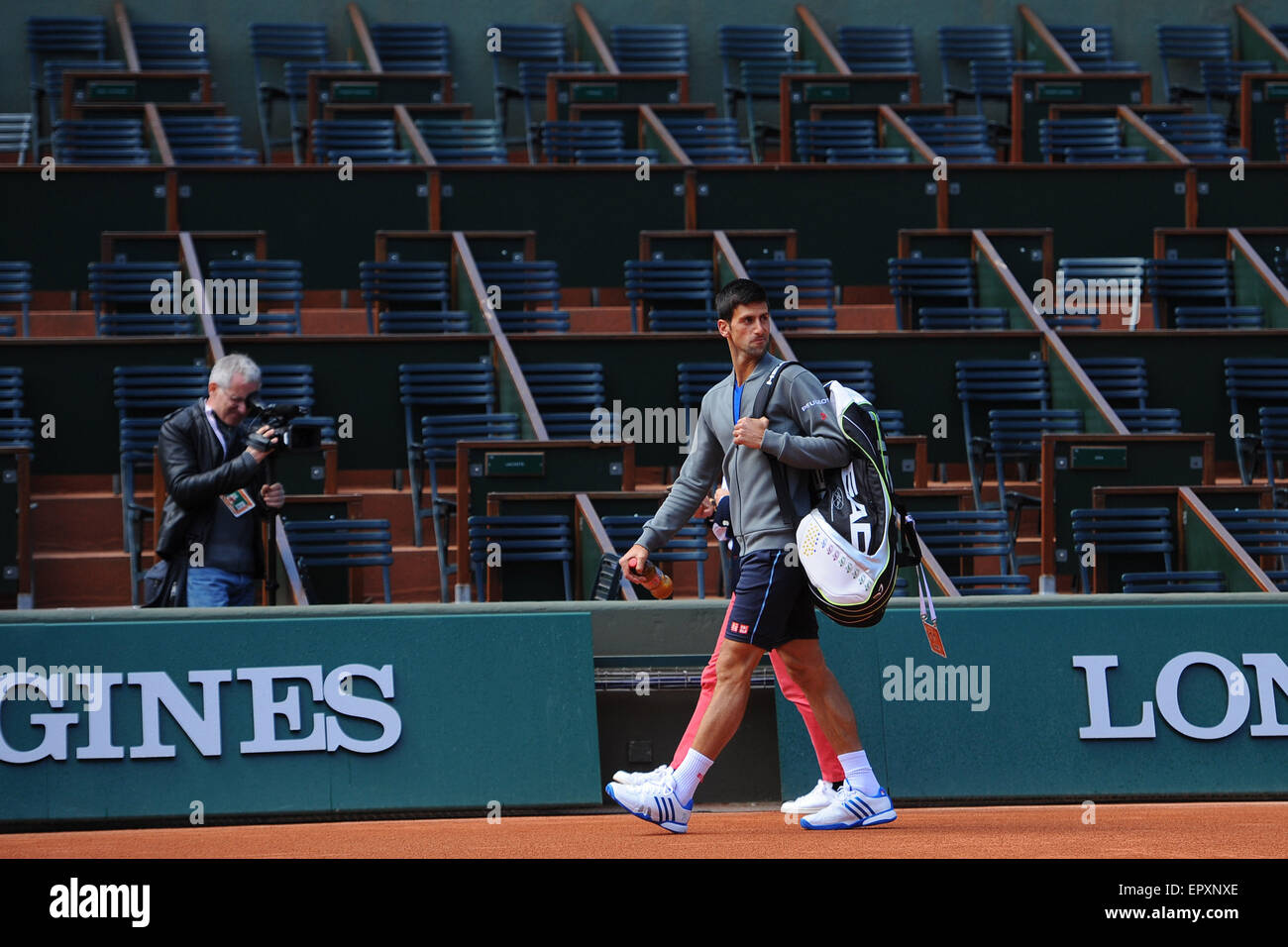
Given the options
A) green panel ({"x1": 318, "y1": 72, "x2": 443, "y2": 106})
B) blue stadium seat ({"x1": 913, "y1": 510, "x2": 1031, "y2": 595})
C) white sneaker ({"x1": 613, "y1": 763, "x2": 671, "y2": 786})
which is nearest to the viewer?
white sneaker ({"x1": 613, "y1": 763, "x2": 671, "y2": 786})

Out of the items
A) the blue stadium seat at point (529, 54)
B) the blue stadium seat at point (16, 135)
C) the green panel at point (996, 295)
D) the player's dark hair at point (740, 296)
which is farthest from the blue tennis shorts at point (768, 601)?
the blue stadium seat at point (529, 54)

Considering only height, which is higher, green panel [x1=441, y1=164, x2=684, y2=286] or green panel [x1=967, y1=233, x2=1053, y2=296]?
green panel [x1=441, y1=164, x2=684, y2=286]

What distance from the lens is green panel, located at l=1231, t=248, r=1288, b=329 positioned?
38.0 ft

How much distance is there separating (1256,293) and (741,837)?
808 cm

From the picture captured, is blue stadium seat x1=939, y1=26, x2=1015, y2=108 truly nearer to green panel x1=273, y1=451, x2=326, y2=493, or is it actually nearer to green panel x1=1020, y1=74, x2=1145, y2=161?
green panel x1=1020, y1=74, x2=1145, y2=161

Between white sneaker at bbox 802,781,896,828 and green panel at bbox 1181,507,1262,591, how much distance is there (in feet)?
11.8

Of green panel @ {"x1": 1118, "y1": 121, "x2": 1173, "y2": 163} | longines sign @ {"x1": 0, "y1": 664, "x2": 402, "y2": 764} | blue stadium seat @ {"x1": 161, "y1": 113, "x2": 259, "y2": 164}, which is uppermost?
blue stadium seat @ {"x1": 161, "y1": 113, "x2": 259, "y2": 164}

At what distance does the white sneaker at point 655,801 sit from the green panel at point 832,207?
25.5 ft

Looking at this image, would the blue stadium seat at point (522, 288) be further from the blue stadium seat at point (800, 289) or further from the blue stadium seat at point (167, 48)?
the blue stadium seat at point (167, 48)

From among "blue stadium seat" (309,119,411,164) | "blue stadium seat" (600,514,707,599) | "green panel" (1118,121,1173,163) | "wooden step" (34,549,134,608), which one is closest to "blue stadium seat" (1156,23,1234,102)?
"green panel" (1118,121,1173,163)

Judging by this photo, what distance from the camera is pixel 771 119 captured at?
16844mm

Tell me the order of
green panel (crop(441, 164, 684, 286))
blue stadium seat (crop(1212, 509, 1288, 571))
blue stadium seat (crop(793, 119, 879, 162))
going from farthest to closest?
blue stadium seat (crop(793, 119, 879, 162))
green panel (crop(441, 164, 684, 286))
blue stadium seat (crop(1212, 509, 1288, 571))

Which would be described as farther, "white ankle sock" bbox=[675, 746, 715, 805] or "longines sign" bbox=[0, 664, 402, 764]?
"longines sign" bbox=[0, 664, 402, 764]

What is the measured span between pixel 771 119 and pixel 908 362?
684 centimetres
